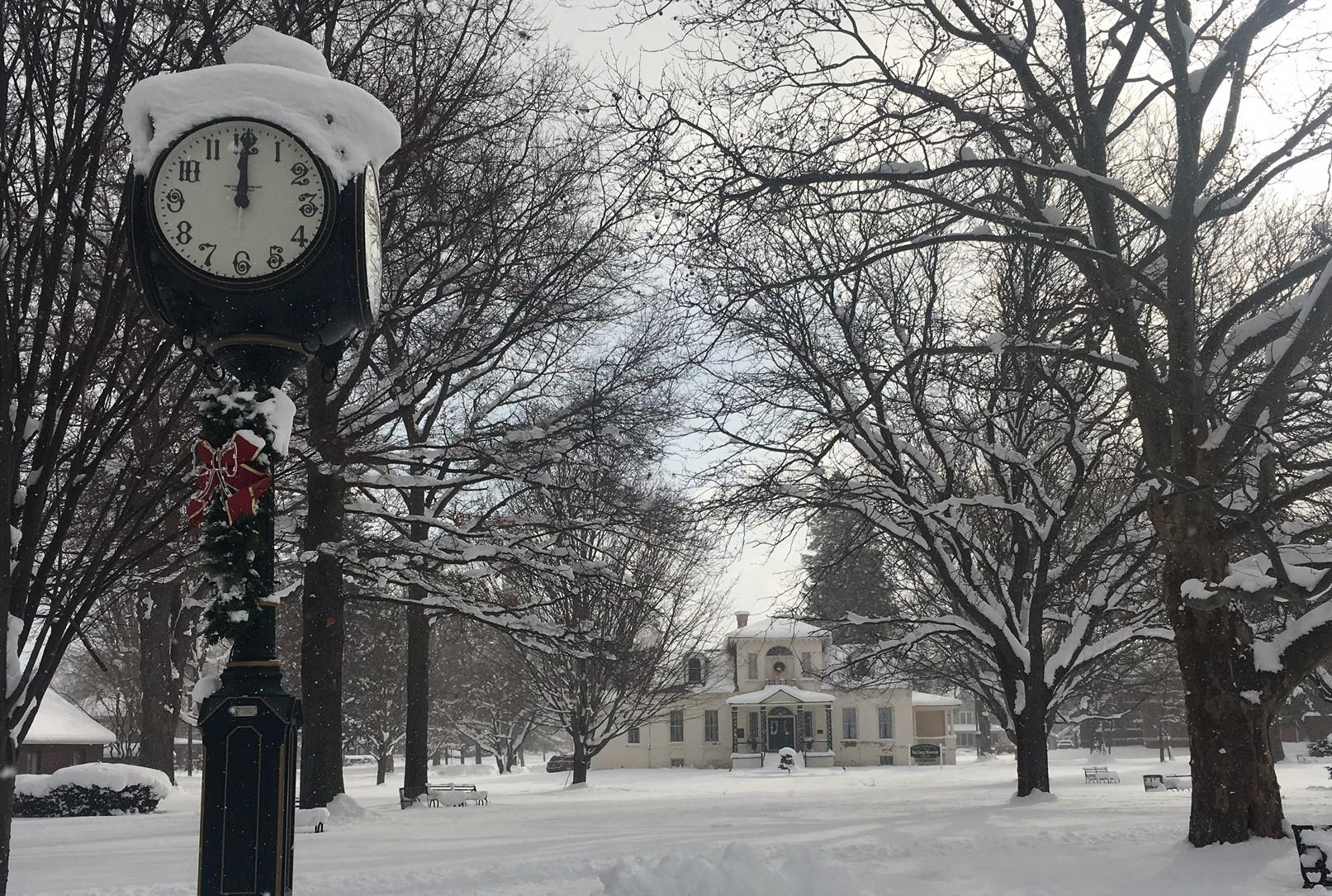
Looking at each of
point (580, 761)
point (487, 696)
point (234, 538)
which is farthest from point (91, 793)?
point (487, 696)

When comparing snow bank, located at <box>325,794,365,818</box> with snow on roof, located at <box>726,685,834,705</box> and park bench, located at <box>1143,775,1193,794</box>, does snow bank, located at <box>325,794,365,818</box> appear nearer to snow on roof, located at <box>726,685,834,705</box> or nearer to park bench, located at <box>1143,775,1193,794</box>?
park bench, located at <box>1143,775,1193,794</box>

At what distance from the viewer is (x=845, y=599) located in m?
56.5

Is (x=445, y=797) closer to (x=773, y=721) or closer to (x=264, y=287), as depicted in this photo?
(x=264, y=287)

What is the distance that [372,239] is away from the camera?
16.0 feet

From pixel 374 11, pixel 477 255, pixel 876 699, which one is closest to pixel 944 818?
pixel 477 255

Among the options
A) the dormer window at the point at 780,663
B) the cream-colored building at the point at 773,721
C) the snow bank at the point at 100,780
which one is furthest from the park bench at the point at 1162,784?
the dormer window at the point at 780,663

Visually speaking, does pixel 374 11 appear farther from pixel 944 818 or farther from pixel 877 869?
pixel 944 818

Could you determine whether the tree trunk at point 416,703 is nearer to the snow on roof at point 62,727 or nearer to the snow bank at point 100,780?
the snow bank at point 100,780

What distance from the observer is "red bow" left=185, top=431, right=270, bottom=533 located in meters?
4.23

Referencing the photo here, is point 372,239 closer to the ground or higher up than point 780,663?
higher up

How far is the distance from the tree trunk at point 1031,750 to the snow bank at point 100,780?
15.9 metres

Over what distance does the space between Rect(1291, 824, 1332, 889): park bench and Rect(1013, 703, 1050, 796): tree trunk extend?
11.0 metres

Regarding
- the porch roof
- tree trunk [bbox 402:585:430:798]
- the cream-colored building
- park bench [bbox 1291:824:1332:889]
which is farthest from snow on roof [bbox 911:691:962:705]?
park bench [bbox 1291:824:1332:889]

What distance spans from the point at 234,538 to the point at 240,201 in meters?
1.27
